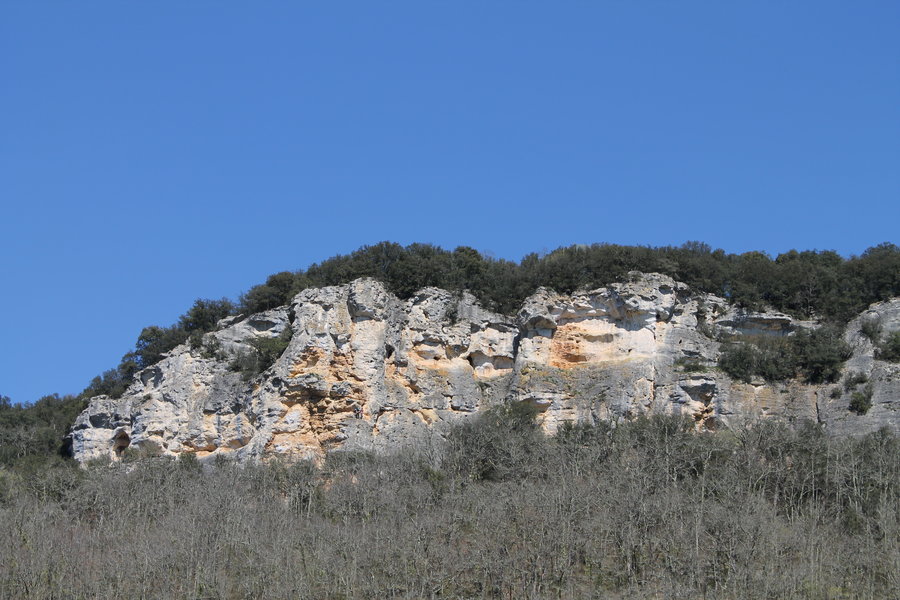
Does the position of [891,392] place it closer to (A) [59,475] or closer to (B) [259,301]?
(B) [259,301]

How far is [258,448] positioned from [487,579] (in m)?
13.3

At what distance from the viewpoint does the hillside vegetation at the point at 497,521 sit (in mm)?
37594

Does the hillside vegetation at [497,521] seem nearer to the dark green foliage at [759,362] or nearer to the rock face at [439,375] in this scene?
the rock face at [439,375]

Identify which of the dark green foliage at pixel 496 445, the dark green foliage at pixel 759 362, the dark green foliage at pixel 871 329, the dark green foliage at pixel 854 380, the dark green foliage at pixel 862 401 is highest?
the dark green foliage at pixel 871 329

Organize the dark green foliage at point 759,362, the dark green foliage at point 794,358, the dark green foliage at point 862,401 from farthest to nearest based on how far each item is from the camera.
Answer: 1. the dark green foliage at point 759,362
2. the dark green foliage at point 794,358
3. the dark green foliage at point 862,401

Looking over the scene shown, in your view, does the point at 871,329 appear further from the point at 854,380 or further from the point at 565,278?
the point at 565,278

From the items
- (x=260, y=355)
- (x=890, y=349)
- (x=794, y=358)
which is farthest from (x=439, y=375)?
(x=890, y=349)

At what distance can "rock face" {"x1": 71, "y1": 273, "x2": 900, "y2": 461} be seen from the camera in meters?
48.6

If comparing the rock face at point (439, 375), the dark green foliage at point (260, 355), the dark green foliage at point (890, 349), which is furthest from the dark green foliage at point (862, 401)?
the dark green foliage at point (260, 355)

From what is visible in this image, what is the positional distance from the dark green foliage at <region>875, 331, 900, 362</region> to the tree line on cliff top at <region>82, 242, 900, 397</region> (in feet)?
9.00

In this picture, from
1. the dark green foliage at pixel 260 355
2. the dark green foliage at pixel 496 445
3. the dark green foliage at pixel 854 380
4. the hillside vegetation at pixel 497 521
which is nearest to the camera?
the hillside vegetation at pixel 497 521

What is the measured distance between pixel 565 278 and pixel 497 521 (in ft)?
51.5

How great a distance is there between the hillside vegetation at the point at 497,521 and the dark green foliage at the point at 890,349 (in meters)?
4.77

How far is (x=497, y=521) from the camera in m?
40.0
